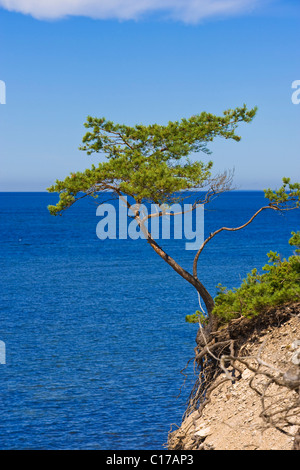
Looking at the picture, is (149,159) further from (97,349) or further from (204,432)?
(97,349)

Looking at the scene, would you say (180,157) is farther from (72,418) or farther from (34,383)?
(34,383)

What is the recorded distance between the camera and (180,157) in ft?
73.6

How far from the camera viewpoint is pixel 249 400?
59.5 ft

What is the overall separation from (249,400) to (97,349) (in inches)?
863

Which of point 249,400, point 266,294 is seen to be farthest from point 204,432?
point 266,294

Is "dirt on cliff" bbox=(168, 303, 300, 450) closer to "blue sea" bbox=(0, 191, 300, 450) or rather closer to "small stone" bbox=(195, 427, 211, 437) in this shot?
"small stone" bbox=(195, 427, 211, 437)

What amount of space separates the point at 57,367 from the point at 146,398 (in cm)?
779

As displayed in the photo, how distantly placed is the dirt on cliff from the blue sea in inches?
78.0

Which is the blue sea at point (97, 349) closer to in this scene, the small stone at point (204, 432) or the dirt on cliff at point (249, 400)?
the dirt on cliff at point (249, 400)

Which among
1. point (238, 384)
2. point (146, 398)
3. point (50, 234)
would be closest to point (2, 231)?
point (50, 234)

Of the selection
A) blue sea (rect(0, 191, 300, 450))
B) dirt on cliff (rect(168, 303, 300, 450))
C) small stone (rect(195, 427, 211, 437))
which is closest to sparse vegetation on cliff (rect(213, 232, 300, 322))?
dirt on cliff (rect(168, 303, 300, 450))

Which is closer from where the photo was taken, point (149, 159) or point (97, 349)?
point (149, 159)

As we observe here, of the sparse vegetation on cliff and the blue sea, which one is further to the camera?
the blue sea

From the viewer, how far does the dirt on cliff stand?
1594 cm
